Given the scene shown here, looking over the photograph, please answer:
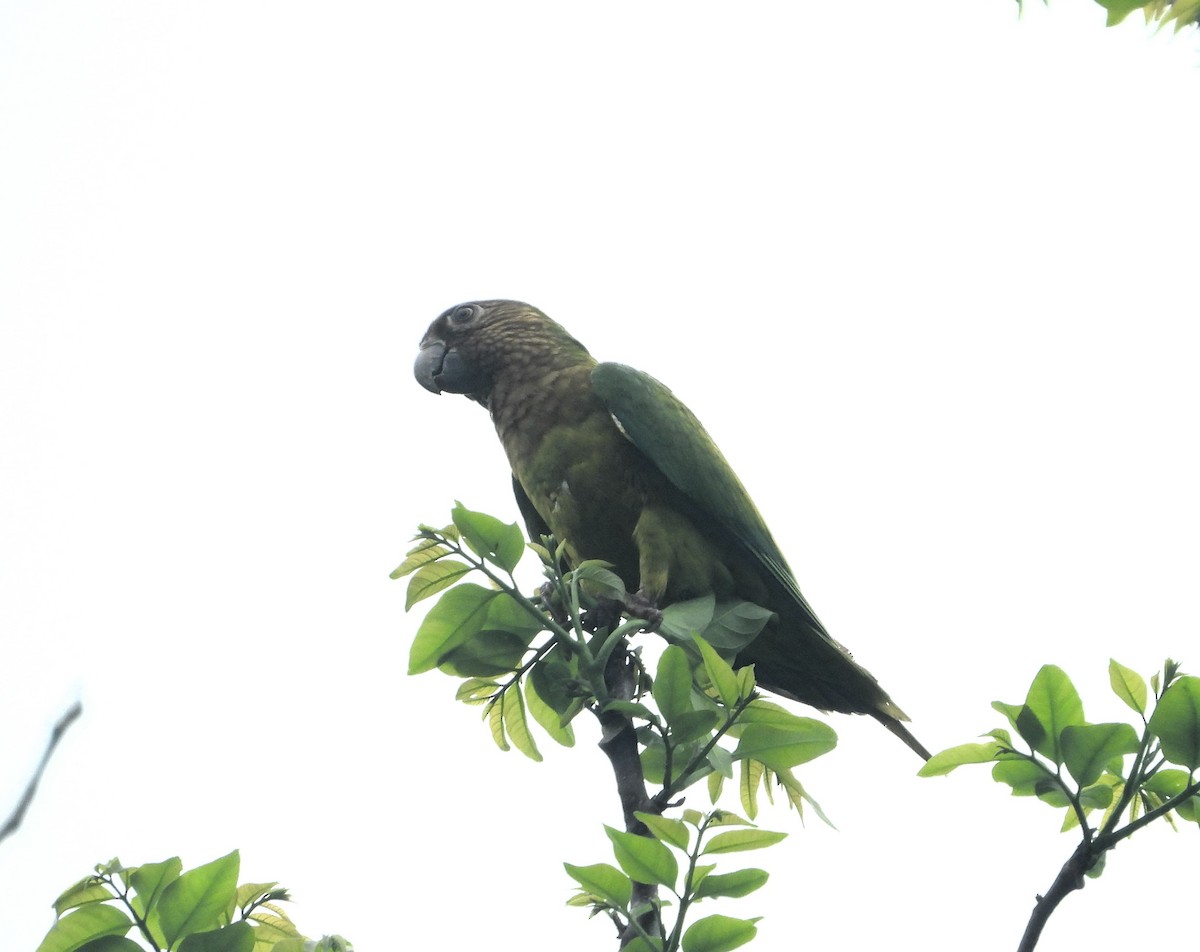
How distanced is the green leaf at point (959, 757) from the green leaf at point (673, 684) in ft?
1.52

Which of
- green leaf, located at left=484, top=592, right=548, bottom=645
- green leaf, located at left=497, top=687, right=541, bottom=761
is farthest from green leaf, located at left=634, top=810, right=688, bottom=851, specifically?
green leaf, located at left=497, top=687, right=541, bottom=761

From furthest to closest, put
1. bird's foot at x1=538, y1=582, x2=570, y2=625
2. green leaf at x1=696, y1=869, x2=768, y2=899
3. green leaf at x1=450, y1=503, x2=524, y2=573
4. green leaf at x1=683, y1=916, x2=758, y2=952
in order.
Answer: bird's foot at x1=538, y1=582, x2=570, y2=625 < green leaf at x1=450, y1=503, x2=524, y2=573 < green leaf at x1=696, y1=869, x2=768, y2=899 < green leaf at x1=683, y1=916, x2=758, y2=952

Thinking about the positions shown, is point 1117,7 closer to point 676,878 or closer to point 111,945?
point 676,878

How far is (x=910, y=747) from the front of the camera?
14.0 ft

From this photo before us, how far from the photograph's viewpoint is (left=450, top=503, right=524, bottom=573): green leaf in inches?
98.0

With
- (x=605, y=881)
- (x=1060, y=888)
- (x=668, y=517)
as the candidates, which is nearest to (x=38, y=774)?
(x=605, y=881)

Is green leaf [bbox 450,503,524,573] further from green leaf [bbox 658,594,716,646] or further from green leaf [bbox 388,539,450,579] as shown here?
green leaf [bbox 658,594,716,646]

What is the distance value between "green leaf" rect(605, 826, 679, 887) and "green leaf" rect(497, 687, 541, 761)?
0.97 m

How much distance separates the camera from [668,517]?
456cm

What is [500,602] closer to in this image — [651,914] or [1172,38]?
[651,914]

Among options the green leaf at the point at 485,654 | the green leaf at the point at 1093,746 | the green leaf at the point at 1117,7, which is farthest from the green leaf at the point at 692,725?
the green leaf at the point at 1117,7

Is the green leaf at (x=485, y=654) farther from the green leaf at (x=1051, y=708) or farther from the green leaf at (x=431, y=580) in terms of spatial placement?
the green leaf at (x=1051, y=708)

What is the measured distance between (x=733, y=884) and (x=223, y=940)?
35.4 inches

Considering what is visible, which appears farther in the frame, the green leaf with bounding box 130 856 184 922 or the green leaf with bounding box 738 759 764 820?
the green leaf with bounding box 738 759 764 820
